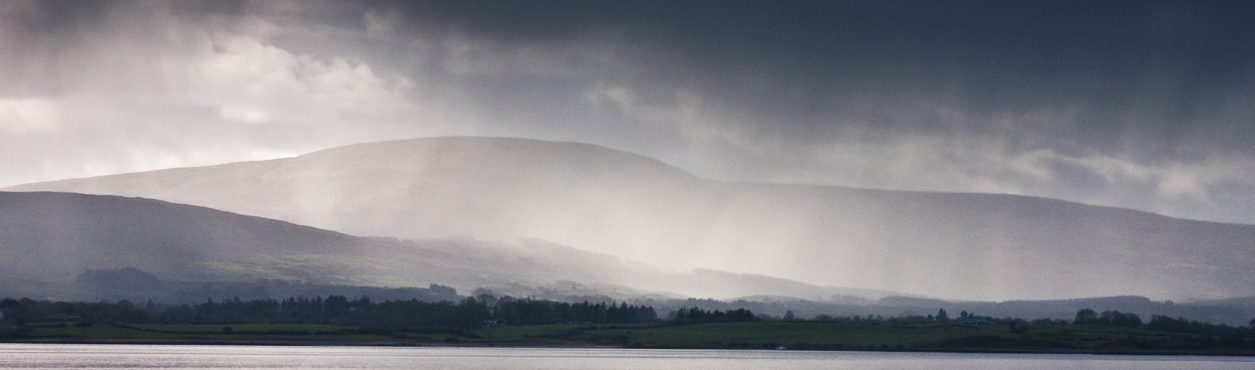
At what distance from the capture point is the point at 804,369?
196 meters

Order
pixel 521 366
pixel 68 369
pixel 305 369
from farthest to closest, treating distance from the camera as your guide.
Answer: pixel 521 366 < pixel 305 369 < pixel 68 369

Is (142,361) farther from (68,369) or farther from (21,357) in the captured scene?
(68,369)

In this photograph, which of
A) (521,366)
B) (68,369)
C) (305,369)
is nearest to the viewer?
(68,369)

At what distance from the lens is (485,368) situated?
18888 cm

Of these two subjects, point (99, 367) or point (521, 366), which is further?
point (521, 366)

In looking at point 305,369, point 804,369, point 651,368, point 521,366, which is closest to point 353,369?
point 305,369

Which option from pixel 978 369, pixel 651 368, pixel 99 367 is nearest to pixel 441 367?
pixel 651 368

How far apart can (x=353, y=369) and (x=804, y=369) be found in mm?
54709

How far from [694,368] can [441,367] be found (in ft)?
102

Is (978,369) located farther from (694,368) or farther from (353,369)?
(353,369)

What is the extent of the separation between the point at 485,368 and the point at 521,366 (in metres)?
7.25

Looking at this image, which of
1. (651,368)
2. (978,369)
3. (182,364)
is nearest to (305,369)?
(182,364)

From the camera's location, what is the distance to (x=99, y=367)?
175m

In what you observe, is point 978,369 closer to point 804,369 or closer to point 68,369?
point 804,369
